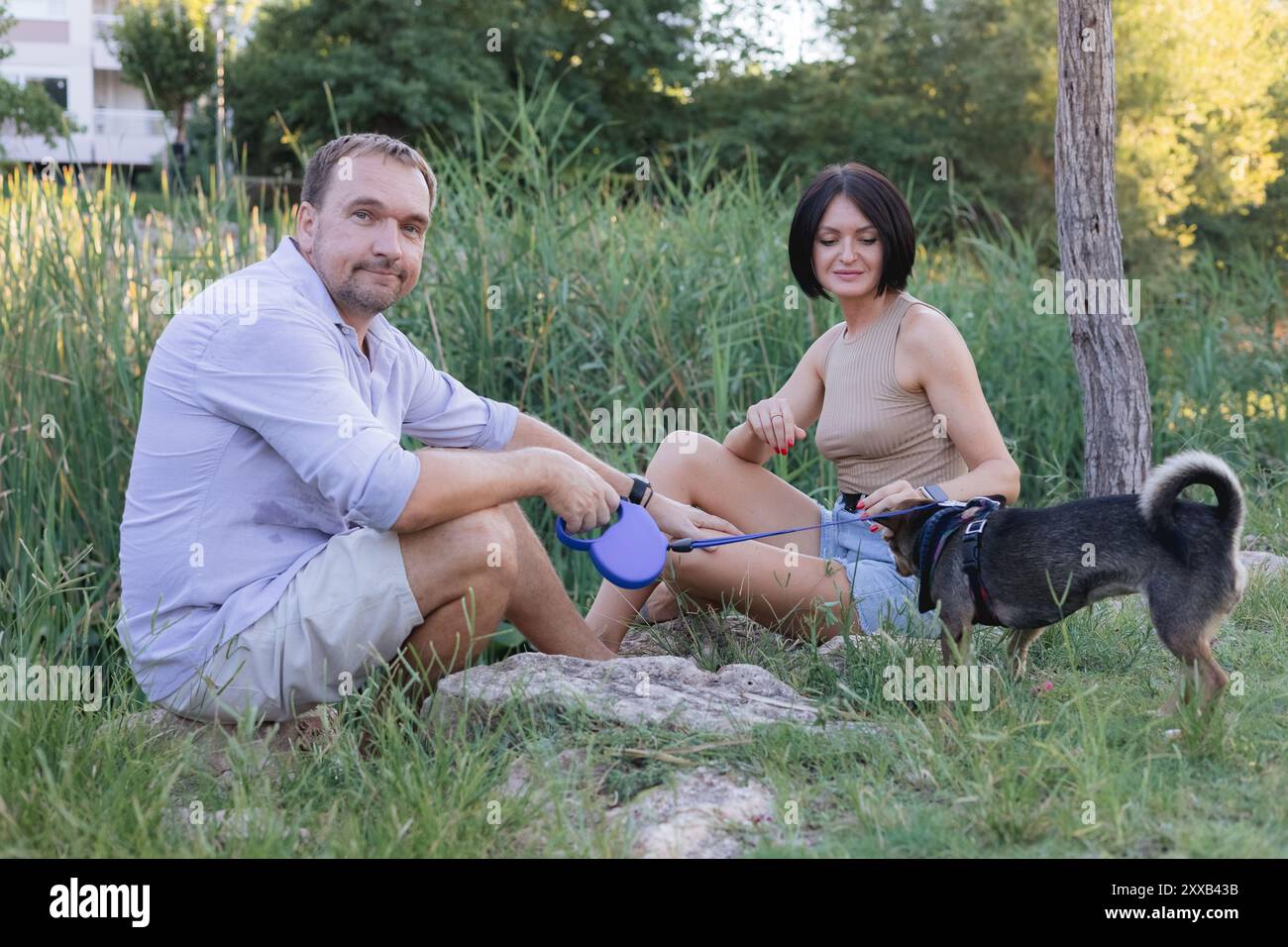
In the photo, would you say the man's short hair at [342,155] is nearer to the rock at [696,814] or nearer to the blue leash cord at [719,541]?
the blue leash cord at [719,541]

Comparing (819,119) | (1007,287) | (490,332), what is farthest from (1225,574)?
(819,119)

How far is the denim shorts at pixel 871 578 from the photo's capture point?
366 cm

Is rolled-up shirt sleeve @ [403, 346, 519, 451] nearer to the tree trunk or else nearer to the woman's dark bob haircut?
the woman's dark bob haircut

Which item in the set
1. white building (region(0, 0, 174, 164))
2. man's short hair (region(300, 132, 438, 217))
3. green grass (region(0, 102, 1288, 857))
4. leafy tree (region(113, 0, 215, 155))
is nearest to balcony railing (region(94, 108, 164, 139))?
white building (region(0, 0, 174, 164))

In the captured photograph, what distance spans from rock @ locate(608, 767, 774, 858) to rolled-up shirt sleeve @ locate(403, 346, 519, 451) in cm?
166

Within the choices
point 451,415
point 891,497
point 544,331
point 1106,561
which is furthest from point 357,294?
point 544,331

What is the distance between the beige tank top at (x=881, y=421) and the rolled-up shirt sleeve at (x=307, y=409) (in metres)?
1.56

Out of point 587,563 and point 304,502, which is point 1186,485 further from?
point 587,563

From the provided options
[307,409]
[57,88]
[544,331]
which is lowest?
[307,409]

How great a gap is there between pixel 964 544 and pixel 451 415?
1.73 metres

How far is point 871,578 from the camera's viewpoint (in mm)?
3863

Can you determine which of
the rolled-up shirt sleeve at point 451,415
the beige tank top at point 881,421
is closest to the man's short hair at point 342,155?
the rolled-up shirt sleeve at point 451,415

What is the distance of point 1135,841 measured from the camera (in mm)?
2346
